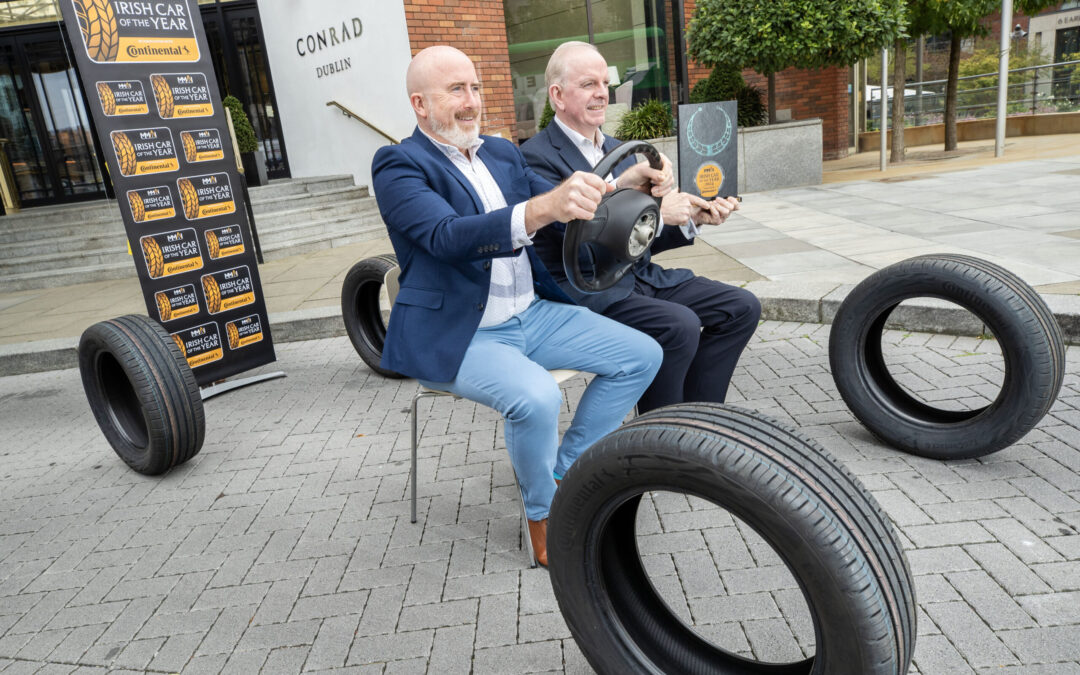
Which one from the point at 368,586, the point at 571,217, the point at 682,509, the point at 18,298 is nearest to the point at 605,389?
the point at 682,509

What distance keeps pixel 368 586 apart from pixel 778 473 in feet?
5.08

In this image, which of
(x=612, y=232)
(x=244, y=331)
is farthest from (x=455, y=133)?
(x=244, y=331)

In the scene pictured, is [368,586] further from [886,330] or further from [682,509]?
[886,330]

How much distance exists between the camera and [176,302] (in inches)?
175

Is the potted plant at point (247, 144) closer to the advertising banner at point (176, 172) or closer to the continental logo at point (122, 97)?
the advertising banner at point (176, 172)

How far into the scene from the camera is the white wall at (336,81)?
991 cm

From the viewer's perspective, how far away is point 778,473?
4.49 ft

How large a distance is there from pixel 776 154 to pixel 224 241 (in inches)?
327

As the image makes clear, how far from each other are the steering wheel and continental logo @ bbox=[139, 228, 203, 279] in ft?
10.7

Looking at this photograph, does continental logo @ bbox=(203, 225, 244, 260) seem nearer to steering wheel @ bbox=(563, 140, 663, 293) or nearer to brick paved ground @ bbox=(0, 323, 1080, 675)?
brick paved ground @ bbox=(0, 323, 1080, 675)

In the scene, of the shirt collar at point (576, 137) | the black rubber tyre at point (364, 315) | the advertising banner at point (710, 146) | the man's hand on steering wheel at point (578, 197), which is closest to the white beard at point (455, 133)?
the shirt collar at point (576, 137)

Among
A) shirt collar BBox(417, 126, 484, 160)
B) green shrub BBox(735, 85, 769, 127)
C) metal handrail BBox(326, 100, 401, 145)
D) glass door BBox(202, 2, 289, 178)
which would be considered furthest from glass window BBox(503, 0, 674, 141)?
shirt collar BBox(417, 126, 484, 160)

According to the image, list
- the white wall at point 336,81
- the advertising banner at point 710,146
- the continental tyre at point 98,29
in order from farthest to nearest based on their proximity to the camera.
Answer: the white wall at point 336,81 < the continental tyre at point 98,29 < the advertising banner at point 710,146

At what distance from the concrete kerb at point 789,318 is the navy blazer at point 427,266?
9.21 feet
